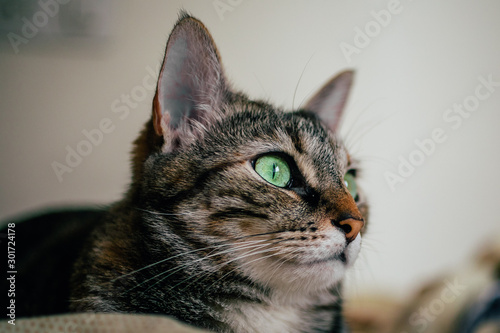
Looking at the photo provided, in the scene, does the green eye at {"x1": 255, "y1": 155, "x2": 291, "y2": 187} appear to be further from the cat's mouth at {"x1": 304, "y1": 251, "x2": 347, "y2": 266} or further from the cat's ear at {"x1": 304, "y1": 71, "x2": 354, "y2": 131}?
the cat's ear at {"x1": 304, "y1": 71, "x2": 354, "y2": 131}

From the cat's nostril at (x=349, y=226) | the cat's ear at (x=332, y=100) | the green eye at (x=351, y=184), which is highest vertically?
the cat's ear at (x=332, y=100)

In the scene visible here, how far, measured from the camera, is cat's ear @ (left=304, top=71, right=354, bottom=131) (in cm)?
100

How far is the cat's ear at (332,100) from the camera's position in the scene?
1.00 meters

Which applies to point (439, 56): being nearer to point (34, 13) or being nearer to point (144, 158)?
point (144, 158)

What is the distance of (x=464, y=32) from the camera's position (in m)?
1.20

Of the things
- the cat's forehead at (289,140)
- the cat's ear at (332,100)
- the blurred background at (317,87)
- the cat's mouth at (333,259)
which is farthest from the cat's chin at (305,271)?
the cat's ear at (332,100)

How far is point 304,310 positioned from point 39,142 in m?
0.95

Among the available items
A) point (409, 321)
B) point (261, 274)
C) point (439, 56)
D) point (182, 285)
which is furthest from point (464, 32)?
point (182, 285)

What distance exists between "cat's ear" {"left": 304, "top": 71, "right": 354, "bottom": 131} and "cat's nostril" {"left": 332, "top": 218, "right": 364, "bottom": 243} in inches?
16.7

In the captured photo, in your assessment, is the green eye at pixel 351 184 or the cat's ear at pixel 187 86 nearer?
the cat's ear at pixel 187 86

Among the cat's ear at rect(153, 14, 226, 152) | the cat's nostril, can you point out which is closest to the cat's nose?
the cat's nostril

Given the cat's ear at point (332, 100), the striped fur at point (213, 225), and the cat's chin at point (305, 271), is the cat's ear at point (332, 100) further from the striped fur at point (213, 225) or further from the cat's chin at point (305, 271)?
the cat's chin at point (305, 271)

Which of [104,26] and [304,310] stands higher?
[104,26]

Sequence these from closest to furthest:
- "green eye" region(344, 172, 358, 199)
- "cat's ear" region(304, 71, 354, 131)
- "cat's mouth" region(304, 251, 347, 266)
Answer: "cat's mouth" region(304, 251, 347, 266), "green eye" region(344, 172, 358, 199), "cat's ear" region(304, 71, 354, 131)
